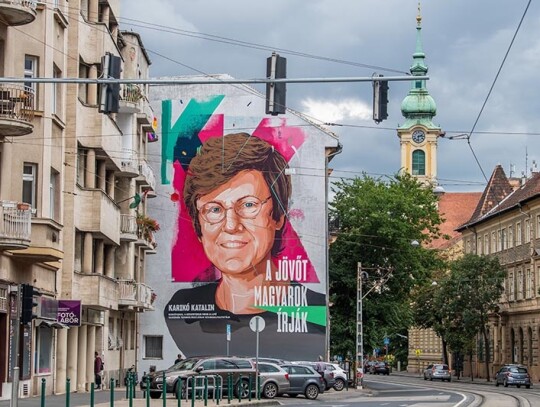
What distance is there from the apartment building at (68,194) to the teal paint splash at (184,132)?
5206 millimetres

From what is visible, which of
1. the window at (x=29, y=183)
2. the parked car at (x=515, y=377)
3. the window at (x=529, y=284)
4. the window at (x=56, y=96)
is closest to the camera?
the window at (x=29, y=183)

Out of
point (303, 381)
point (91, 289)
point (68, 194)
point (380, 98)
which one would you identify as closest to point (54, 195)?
point (68, 194)

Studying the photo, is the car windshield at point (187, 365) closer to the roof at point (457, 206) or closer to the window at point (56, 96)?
the window at point (56, 96)

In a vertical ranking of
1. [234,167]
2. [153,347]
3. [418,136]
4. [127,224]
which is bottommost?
[153,347]

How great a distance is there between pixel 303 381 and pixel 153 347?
59.5 ft

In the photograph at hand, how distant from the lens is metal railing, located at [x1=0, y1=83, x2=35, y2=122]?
103 ft

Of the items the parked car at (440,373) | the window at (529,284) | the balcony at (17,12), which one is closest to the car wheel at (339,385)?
the balcony at (17,12)

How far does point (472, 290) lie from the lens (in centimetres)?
8606

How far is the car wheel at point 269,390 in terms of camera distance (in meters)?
42.2

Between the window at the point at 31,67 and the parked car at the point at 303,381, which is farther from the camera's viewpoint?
the parked car at the point at 303,381

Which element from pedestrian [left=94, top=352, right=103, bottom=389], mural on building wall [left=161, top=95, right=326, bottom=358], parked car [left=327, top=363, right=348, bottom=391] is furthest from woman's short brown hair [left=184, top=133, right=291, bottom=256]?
pedestrian [left=94, top=352, right=103, bottom=389]

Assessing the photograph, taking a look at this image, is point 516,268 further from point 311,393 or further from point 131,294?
point 311,393

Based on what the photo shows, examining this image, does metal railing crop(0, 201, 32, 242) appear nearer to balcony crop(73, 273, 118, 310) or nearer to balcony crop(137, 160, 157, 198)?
balcony crop(73, 273, 118, 310)

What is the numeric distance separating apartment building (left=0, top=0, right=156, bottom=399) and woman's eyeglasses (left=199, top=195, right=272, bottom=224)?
526 centimetres
